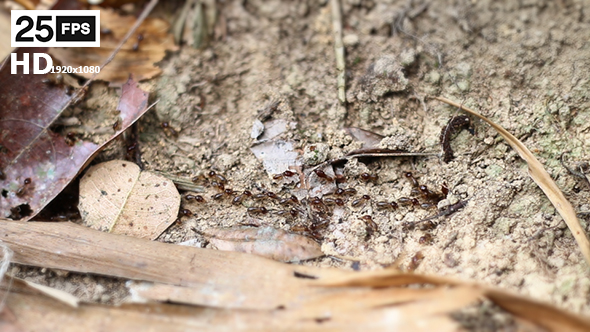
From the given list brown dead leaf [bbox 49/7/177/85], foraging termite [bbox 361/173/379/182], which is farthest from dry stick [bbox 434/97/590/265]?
brown dead leaf [bbox 49/7/177/85]

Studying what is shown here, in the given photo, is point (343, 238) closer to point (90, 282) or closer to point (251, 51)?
point (90, 282)

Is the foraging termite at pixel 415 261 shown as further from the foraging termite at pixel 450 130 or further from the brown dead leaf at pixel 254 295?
the foraging termite at pixel 450 130

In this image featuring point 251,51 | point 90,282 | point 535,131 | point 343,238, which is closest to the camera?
point 90,282

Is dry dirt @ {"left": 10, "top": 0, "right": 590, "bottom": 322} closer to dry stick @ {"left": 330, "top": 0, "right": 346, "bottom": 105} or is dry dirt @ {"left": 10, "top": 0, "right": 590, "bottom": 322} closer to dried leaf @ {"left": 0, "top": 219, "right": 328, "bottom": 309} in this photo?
dry stick @ {"left": 330, "top": 0, "right": 346, "bottom": 105}

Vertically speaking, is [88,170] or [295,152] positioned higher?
[295,152]

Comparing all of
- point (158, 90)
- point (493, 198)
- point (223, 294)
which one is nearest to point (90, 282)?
point (223, 294)

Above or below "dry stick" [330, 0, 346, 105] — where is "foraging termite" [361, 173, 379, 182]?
below
